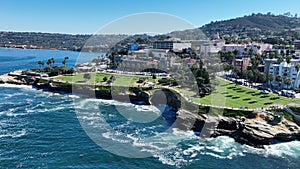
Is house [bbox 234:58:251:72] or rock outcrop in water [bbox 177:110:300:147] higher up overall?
house [bbox 234:58:251:72]

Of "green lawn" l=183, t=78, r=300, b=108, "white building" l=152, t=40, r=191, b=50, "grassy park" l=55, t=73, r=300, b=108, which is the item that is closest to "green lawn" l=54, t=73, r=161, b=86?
"grassy park" l=55, t=73, r=300, b=108

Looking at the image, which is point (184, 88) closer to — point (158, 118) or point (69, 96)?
point (158, 118)

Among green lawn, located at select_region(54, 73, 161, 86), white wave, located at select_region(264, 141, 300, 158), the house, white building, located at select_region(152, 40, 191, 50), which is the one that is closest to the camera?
white wave, located at select_region(264, 141, 300, 158)

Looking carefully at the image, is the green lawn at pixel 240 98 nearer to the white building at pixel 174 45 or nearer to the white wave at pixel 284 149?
the white wave at pixel 284 149

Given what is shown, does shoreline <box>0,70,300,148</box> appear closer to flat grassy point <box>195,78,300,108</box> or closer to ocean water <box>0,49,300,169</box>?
ocean water <box>0,49,300,169</box>

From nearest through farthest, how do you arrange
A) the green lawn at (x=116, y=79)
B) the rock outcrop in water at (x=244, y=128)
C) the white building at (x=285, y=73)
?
1. the rock outcrop in water at (x=244, y=128)
2. the white building at (x=285, y=73)
3. the green lawn at (x=116, y=79)

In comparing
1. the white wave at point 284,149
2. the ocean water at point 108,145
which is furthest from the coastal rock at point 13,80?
the white wave at point 284,149
